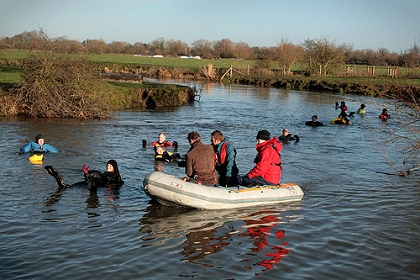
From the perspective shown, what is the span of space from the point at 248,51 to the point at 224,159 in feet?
344

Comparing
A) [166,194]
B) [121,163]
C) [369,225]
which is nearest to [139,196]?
[166,194]

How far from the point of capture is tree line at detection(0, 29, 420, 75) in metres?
23.3

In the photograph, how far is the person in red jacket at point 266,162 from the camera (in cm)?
1068

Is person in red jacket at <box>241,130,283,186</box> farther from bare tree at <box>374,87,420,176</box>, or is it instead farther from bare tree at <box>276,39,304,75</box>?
bare tree at <box>276,39,304,75</box>

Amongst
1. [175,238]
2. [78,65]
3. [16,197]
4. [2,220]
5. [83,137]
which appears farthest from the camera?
[78,65]

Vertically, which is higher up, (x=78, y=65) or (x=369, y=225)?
(x=78, y=65)

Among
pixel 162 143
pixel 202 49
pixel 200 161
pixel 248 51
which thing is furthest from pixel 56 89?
pixel 202 49

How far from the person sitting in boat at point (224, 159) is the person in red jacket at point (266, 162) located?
292 mm

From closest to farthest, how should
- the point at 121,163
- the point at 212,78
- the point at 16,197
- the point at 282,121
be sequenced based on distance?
the point at 16,197
the point at 121,163
the point at 282,121
the point at 212,78

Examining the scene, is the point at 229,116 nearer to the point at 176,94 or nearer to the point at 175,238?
the point at 176,94

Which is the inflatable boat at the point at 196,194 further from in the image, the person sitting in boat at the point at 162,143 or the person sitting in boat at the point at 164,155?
the person sitting in boat at the point at 162,143

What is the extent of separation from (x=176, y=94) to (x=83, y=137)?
13.5 metres

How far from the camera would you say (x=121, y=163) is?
14.9 m

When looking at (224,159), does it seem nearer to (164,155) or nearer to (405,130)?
(164,155)
